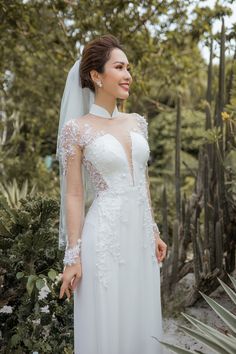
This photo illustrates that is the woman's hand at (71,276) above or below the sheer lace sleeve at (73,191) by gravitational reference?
below

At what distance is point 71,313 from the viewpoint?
11.1ft

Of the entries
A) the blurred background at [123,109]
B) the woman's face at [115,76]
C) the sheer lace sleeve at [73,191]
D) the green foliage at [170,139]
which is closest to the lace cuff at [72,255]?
the sheer lace sleeve at [73,191]

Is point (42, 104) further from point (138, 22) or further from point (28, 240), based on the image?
point (28, 240)

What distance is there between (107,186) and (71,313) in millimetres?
1143

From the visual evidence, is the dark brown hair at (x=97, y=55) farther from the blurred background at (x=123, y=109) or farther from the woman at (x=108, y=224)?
the blurred background at (x=123, y=109)

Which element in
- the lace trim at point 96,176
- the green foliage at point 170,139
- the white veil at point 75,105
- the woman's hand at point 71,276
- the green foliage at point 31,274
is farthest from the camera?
the green foliage at point 170,139

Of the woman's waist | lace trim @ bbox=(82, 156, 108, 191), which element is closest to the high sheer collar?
lace trim @ bbox=(82, 156, 108, 191)

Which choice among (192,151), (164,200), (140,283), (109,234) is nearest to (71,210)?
(109,234)

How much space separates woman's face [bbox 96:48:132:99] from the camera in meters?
2.71

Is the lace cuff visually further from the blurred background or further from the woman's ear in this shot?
the woman's ear

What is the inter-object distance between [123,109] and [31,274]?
2.58 meters

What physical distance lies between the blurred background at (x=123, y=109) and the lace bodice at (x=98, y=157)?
2.10 feet

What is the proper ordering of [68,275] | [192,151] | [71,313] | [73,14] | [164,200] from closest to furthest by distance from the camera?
[68,275] < [71,313] < [164,200] < [73,14] < [192,151]

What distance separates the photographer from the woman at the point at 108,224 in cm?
259
